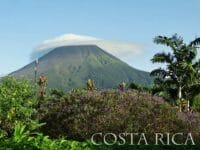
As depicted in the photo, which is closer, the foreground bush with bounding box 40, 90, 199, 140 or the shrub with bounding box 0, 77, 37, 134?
the foreground bush with bounding box 40, 90, 199, 140

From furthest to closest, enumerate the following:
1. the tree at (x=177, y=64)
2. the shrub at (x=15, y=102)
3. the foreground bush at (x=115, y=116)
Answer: the tree at (x=177, y=64)
the shrub at (x=15, y=102)
the foreground bush at (x=115, y=116)

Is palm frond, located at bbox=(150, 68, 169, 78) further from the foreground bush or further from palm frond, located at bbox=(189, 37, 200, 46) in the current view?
the foreground bush

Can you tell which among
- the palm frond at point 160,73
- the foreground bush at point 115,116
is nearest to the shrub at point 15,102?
the foreground bush at point 115,116

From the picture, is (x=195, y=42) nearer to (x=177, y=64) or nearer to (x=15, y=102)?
(x=177, y=64)

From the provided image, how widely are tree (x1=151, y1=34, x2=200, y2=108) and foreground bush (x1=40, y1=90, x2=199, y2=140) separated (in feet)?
84.0

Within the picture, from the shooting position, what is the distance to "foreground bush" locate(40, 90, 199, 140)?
17594 millimetres

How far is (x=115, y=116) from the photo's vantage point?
17.7m

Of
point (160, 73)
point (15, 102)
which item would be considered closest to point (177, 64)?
point (160, 73)

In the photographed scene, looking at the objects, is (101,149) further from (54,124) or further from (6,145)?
(54,124)

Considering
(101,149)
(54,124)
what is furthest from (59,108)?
(101,149)

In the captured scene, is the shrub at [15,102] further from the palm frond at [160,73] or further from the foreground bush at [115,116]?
the palm frond at [160,73]

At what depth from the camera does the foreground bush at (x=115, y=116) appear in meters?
17.6

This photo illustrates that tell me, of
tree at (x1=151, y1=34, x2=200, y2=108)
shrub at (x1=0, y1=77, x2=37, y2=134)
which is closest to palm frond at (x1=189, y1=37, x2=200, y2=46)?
tree at (x1=151, y1=34, x2=200, y2=108)

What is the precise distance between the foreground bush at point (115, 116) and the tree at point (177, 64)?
25.6 meters
